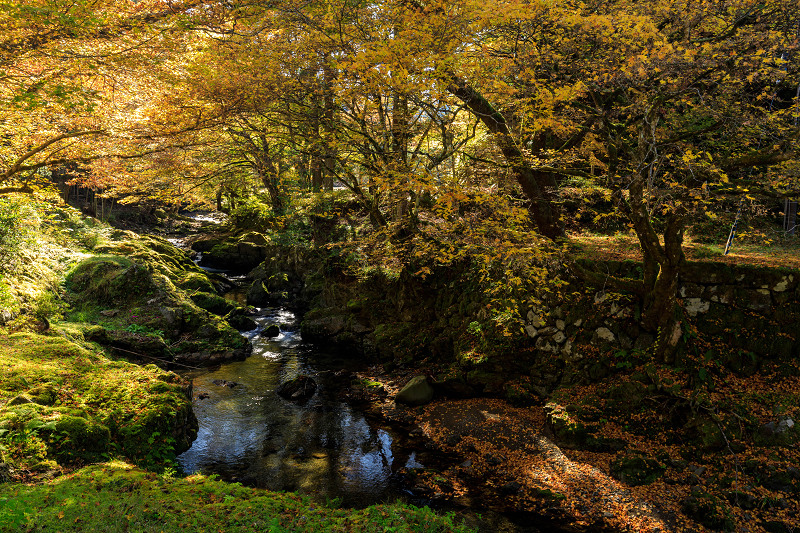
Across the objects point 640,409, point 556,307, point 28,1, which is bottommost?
point 640,409

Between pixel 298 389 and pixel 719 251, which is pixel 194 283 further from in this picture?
pixel 719 251

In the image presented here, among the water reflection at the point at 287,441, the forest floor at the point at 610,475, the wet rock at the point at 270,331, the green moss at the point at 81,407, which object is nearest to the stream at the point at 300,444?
the water reflection at the point at 287,441

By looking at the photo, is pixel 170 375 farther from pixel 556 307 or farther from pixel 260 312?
pixel 260 312

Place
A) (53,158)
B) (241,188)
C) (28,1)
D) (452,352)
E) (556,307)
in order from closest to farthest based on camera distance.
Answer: (28,1), (53,158), (556,307), (452,352), (241,188)

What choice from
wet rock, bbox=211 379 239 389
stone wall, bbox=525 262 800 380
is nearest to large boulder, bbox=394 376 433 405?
stone wall, bbox=525 262 800 380

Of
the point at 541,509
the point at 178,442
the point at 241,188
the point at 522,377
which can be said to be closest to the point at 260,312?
the point at 241,188

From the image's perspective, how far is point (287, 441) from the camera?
30.4 feet

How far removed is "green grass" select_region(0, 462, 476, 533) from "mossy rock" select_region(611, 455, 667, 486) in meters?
3.34

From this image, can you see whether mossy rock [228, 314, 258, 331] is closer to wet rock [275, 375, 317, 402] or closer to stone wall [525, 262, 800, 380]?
wet rock [275, 375, 317, 402]

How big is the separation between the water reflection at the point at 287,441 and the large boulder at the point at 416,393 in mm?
1204

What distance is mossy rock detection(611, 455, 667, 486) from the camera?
7254 millimetres

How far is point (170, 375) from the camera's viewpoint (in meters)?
9.20

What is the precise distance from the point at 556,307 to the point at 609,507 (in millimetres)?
4601

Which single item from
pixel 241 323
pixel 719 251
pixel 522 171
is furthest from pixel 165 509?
pixel 241 323
